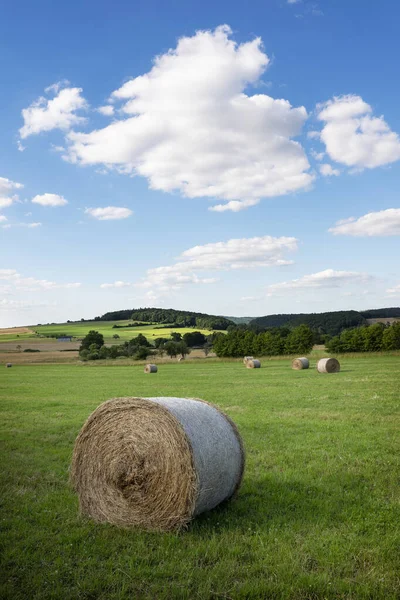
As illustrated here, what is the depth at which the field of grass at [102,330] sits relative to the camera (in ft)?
280

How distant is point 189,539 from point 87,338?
244ft

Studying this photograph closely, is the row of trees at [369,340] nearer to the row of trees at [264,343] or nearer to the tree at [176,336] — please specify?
the row of trees at [264,343]

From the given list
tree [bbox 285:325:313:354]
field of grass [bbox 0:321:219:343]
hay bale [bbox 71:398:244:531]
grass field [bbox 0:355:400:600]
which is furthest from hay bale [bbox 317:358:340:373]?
field of grass [bbox 0:321:219:343]

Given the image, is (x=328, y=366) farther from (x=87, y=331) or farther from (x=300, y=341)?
(x=87, y=331)

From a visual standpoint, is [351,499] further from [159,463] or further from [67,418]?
[67,418]

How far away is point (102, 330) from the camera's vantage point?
95688mm

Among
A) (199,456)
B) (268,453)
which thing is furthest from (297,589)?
(268,453)

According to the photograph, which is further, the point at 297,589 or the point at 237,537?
the point at 237,537

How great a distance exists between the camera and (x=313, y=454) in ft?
33.3

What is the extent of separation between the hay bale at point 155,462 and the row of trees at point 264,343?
193ft

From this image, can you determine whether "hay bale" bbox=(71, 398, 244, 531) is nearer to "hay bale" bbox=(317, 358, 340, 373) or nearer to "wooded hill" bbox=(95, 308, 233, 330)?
"hay bale" bbox=(317, 358, 340, 373)

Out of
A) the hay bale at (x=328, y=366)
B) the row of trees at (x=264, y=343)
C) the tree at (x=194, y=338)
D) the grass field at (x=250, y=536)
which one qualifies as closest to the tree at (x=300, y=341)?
the row of trees at (x=264, y=343)

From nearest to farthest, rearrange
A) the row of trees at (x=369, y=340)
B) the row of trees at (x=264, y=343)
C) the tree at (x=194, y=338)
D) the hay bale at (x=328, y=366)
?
the hay bale at (x=328, y=366) < the row of trees at (x=369, y=340) < the row of trees at (x=264, y=343) < the tree at (x=194, y=338)

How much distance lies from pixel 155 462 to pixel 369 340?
5771cm
